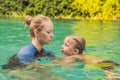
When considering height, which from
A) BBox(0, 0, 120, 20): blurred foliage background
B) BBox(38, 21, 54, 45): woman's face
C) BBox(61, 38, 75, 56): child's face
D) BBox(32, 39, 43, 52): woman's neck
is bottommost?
BBox(0, 0, 120, 20): blurred foliage background

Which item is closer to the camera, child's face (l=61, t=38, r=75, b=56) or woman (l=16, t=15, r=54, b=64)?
woman (l=16, t=15, r=54, b=64)

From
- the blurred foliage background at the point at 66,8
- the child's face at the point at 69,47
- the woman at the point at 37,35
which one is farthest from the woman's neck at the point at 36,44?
the blurred foliage background at the point at 66,8

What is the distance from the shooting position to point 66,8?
96.4 ft

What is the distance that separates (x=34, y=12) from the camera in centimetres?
2969

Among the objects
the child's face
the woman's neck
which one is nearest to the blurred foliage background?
the child's face

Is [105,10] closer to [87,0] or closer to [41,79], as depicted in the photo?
[87,0]

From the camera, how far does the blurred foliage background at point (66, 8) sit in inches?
1117

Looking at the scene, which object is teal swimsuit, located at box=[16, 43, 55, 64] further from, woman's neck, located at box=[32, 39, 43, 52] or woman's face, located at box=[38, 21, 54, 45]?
woman's face, located at box=[38, 21, 54, 45]

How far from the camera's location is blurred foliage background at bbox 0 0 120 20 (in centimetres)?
2838

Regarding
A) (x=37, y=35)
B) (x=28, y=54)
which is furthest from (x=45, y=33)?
(x=28, y=54)

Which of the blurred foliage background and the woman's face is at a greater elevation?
the woman's face

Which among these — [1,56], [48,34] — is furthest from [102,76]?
[1,56]

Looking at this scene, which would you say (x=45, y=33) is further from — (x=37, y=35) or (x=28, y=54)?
(x=28, y=54)

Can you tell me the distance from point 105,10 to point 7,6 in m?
7.28
